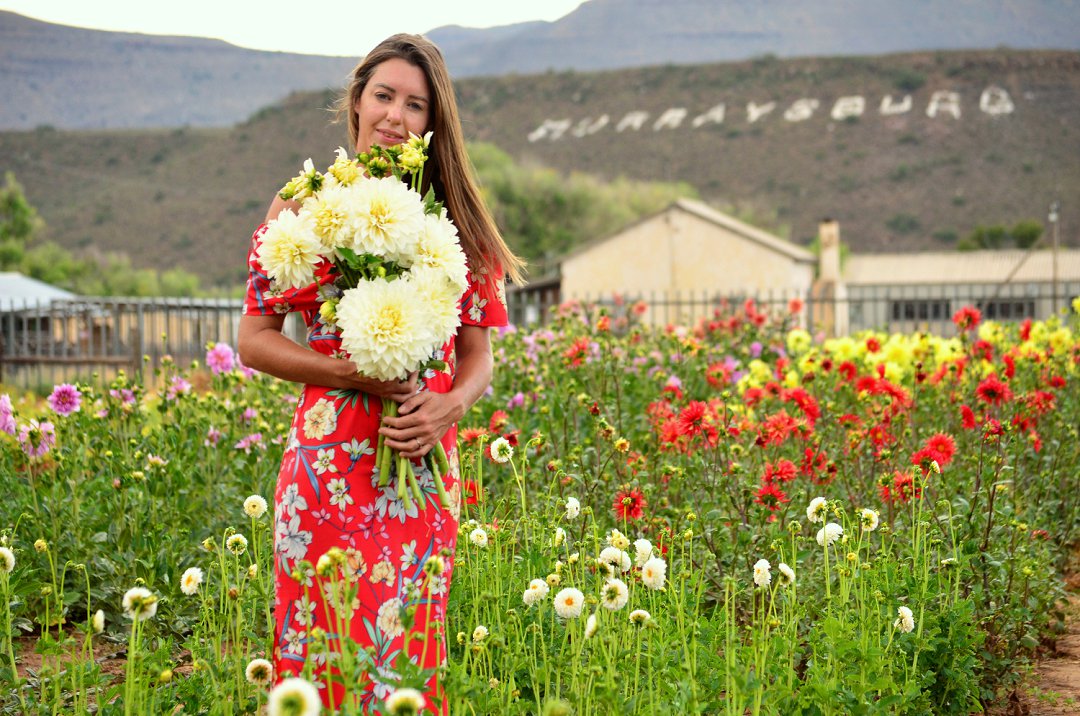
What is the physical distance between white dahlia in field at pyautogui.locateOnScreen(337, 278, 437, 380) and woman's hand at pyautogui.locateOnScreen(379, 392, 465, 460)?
0.13 meters

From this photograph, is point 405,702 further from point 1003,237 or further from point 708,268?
point 1003,237

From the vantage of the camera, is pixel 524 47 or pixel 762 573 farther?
pixel 524 47

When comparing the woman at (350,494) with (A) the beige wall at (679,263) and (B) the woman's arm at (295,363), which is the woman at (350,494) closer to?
(B) the woman's arm at (295,363)

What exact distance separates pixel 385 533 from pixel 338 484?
14 cm

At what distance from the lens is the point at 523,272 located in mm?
3047

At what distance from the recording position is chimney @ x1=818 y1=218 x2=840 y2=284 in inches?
1003

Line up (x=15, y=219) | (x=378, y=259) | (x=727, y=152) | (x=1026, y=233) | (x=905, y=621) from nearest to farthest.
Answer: (x=378, y=259), (x=905, y=621), (x=15, y=219), (x=1026, y=233), (x=727, y=152)

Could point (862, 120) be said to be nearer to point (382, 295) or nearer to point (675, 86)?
point (675, 86)

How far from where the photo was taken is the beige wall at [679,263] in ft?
94.8

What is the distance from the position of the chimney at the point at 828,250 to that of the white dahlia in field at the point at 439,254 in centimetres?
2310

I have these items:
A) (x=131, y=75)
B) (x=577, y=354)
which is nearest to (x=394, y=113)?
(x=577, y=354)

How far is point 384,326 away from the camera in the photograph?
206 centimetres

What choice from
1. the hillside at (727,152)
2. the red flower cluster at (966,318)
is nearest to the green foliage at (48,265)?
the hillside at (727,152)

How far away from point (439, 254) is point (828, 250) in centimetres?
2483
